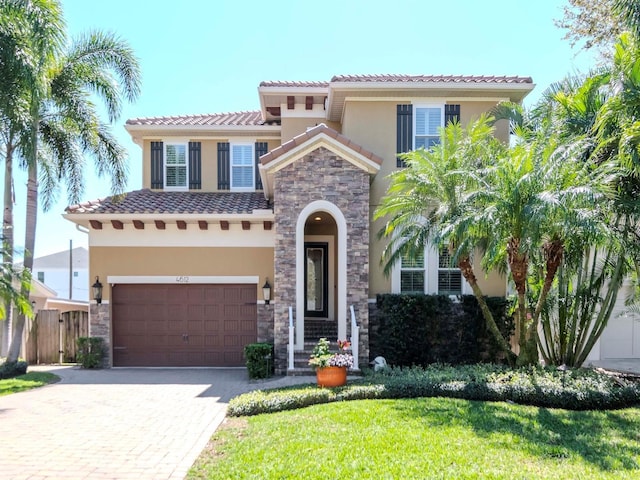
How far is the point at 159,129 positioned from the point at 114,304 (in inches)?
255

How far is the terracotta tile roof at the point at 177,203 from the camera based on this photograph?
48.1 feet

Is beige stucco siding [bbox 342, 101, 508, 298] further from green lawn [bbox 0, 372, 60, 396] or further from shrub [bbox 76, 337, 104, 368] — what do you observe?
Result: green lawn [bbox 0, 372, 60, 396]

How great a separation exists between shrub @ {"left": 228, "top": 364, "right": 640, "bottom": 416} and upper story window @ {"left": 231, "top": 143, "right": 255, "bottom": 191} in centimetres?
888

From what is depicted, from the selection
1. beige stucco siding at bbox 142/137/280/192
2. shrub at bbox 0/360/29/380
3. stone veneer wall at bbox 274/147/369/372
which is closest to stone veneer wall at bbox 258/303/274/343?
stone veneer wall at bbox 274/147/369/372

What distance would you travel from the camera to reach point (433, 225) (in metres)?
11.8

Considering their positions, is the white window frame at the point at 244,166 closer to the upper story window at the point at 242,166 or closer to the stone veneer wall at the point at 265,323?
the upper story window at the point at 242,166

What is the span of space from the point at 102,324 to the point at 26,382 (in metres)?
2.84

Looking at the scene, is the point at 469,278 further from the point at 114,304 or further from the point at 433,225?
the point at 114,304

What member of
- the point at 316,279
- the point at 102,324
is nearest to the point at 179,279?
the point at 102,324

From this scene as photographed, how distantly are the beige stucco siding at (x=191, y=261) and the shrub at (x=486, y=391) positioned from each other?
5.13 meters

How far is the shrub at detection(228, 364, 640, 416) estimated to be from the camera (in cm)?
923

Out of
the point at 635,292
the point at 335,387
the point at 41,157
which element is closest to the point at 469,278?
the point at 335,387

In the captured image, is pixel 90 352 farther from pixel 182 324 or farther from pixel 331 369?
pixel 331 369

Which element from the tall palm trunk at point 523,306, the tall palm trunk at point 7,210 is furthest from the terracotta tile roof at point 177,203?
the tall palm trunk at point 523,306
